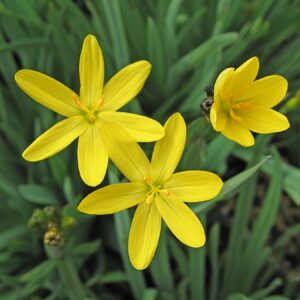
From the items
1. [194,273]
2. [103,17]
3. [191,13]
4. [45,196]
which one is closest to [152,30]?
[103,17]

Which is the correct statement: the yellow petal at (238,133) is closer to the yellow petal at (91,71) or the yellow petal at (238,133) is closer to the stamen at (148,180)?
the stamen at (148,180)

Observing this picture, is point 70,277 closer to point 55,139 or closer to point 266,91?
point 55,139

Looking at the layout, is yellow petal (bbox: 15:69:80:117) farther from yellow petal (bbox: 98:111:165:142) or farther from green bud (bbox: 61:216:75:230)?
green bud (bbox: 61:216:75:230)

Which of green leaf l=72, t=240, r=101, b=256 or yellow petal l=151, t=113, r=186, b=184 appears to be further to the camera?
green leaf l=72, t=240, r=101, b=256

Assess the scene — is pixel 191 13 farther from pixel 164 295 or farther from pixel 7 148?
pixel 164 295

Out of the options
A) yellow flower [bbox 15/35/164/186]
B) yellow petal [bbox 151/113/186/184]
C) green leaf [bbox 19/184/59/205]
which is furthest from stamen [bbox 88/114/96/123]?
green leaf [bbox 19/184/59/205]
